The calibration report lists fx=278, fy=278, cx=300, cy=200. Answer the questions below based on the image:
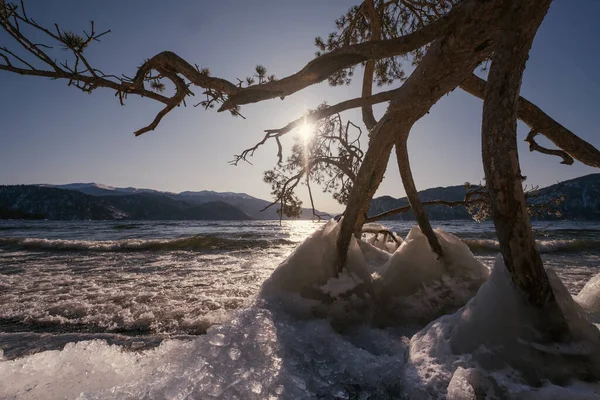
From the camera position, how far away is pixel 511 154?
57.0 inches

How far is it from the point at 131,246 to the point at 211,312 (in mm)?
12600

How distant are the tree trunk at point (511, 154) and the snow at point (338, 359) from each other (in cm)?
11

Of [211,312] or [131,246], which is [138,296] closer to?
[211,312]

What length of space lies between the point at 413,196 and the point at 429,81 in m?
1.37

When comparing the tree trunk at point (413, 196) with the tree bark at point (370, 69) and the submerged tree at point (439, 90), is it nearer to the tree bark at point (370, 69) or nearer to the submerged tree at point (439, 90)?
the submerged tree at point (439, 90)

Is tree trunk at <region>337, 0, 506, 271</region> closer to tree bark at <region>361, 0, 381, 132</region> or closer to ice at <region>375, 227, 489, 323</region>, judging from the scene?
ice at <region>375, 227, 489, 323</region>

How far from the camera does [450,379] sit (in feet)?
4.40

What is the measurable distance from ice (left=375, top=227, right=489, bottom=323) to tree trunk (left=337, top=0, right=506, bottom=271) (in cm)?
60

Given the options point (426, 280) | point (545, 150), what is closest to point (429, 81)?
point (426, 280)

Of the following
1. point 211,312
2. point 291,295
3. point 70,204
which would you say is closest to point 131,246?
point 211,312

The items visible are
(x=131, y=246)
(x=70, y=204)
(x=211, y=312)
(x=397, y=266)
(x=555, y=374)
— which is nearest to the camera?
(x=555, y=374)

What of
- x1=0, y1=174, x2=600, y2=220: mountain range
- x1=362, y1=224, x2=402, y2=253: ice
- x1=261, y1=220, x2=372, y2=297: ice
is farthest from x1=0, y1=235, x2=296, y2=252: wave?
x1=0, y1=174, x2=600, y2=220: mountain range

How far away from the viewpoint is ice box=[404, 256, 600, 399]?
1.23 m

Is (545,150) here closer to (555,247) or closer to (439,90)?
(439,90)
